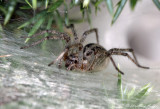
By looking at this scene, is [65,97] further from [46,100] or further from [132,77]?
[132,77]

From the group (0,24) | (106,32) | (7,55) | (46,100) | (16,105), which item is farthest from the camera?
(106,32)

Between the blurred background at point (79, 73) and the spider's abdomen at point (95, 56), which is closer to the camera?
the blurred background at point (79, 73)

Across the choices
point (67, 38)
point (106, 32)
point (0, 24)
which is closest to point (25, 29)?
point (0, 24)

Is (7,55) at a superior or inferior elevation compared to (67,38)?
inferior

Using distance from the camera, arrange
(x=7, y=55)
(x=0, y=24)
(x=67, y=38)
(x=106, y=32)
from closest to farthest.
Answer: (x=7, y=55)
(x=67, y=38)
(x=0, y=24)
(x=106, y=32)

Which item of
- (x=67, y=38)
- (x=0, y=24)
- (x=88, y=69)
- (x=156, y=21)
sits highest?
(x=156, y=21)

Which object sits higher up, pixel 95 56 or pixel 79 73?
pixel 95 56

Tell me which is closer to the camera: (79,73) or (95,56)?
(79,73)

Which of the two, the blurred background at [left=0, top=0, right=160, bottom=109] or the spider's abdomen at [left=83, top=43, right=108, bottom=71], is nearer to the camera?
the blurred background at [left=0, top=0, right=160, bottom=109]
